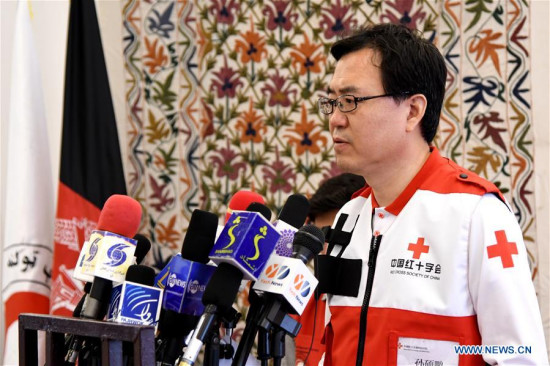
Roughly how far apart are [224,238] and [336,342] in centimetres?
51

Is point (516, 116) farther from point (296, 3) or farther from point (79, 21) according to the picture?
point (79, 21)

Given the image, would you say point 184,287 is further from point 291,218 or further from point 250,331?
point 291,218

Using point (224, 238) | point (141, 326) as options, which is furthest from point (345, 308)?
point (141, 326)

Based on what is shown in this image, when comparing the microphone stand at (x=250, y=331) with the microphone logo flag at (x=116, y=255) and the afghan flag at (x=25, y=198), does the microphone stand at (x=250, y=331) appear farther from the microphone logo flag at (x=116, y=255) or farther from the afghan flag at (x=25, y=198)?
the afghan flag at (x=25, y=198)

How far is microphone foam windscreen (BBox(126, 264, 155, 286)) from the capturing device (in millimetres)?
1181

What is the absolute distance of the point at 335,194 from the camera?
8.20 feet

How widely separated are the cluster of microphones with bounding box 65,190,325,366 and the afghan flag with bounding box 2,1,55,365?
1.76 meters

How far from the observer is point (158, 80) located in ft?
10.7

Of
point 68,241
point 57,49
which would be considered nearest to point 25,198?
point 68,241

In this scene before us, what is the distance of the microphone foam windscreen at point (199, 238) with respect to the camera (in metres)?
1.20

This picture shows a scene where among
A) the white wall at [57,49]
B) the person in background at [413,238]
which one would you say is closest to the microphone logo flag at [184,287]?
the person in background at [413,238]

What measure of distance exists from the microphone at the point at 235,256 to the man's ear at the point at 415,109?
556mm

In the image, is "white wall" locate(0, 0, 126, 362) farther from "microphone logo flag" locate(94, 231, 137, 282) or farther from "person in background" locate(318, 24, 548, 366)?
"microphone logo flag" locate(94, 231, 137, 282)

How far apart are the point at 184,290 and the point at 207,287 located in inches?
3.3
